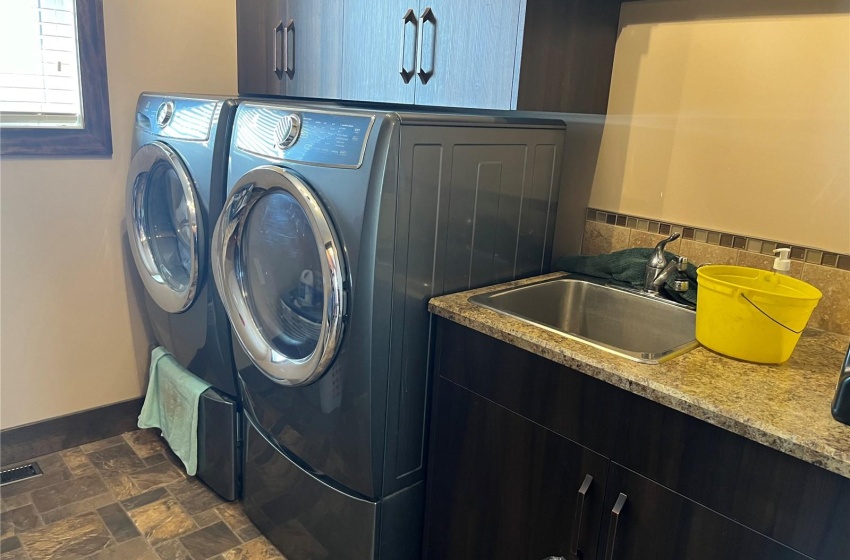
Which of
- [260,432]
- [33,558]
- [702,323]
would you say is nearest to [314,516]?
[260,432]

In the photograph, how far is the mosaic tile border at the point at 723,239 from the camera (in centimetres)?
152

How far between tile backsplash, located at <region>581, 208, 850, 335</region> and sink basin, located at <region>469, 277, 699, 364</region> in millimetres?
211

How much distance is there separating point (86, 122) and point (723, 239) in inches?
83.5

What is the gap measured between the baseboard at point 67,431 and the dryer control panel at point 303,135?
137 centimetres

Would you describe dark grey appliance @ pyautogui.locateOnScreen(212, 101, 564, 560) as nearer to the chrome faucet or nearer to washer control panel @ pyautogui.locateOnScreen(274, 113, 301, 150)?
washer control panel @ pyautogui.locateOnScreen(274, 113, 301, 150)

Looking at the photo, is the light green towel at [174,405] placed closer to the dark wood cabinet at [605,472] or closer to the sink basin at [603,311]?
the dark wood cabinet at [605,472]

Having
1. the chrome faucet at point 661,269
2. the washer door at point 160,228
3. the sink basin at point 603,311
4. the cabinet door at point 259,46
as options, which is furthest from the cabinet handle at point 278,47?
the chrome faucet at point 661,269

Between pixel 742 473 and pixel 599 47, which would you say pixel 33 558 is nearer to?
pixel 742 473

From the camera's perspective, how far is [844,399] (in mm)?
1026

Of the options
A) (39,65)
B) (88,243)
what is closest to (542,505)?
(88,243)

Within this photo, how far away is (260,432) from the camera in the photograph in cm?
190

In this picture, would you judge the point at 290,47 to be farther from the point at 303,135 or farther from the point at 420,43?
the point at 303,135

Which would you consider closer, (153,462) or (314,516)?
(314,516)

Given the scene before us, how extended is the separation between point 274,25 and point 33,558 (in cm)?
188
